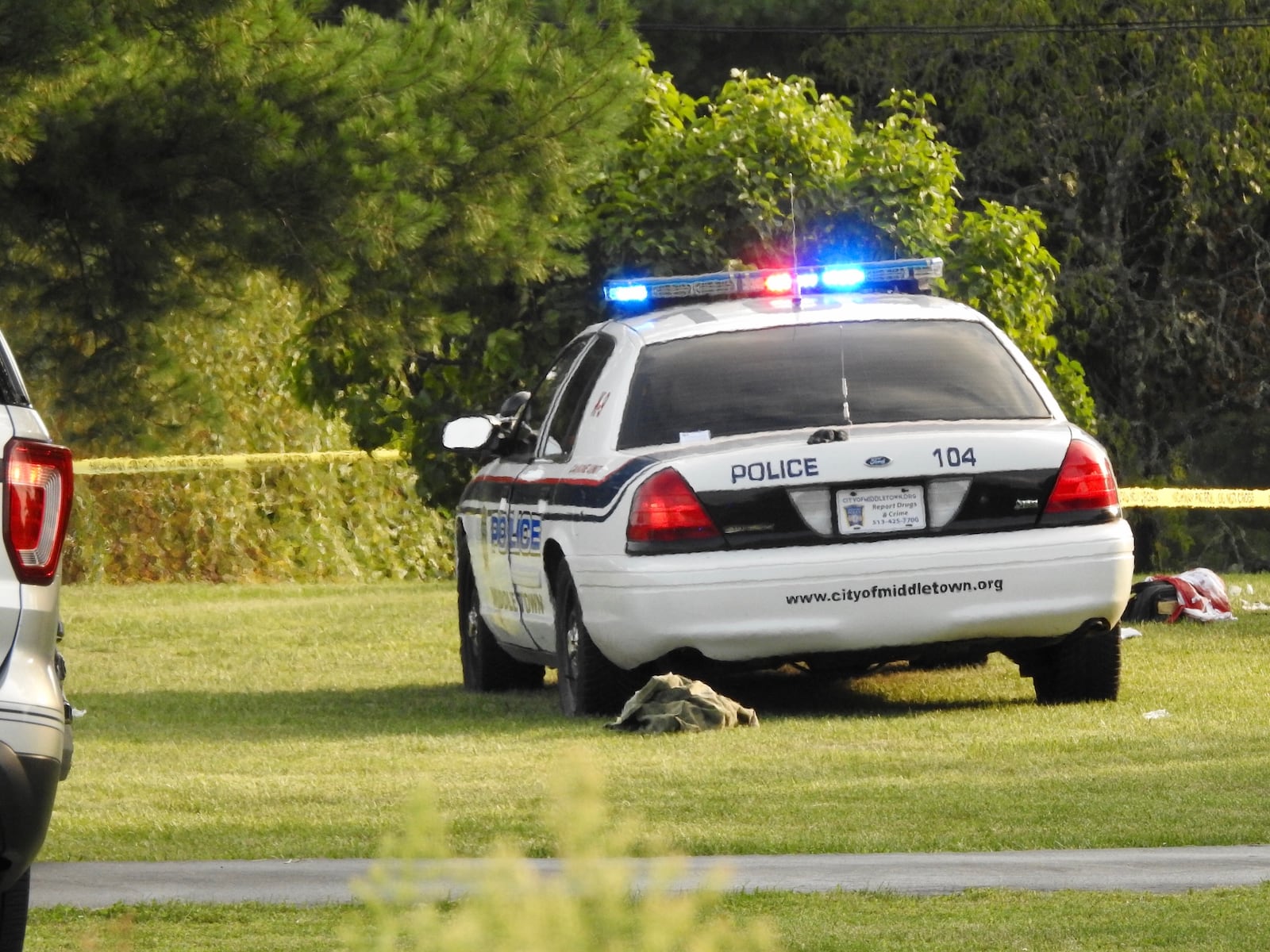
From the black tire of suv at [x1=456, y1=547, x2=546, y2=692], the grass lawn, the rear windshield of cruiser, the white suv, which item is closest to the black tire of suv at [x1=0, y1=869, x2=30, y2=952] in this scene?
the white suv

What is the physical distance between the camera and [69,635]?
17.2 meters

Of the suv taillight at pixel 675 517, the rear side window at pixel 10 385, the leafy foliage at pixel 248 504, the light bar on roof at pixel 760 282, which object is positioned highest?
the light bar on roof at pixel 760 282

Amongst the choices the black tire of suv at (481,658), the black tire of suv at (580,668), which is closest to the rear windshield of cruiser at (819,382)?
the black tire of suv at (580,668)

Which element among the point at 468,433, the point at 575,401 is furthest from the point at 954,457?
the point at 468,433

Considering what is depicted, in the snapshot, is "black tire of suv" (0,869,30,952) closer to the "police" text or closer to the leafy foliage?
the "police" text

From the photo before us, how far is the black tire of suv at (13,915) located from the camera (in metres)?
5.70

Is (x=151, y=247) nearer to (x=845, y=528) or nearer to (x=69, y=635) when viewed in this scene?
(x=69, y=635)

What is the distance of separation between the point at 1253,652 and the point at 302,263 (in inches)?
265

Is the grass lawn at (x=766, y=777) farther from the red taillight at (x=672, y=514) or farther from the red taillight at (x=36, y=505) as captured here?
the red taillight at (x=36, y=505)

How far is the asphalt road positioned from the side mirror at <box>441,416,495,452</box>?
14.5ft

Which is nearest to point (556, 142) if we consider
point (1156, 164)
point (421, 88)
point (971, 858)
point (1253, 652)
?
point (421, 88)

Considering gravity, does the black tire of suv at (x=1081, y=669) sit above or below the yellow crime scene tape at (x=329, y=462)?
above

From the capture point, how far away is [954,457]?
9.71 meters

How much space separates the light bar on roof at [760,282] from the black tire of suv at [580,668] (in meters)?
1.40
